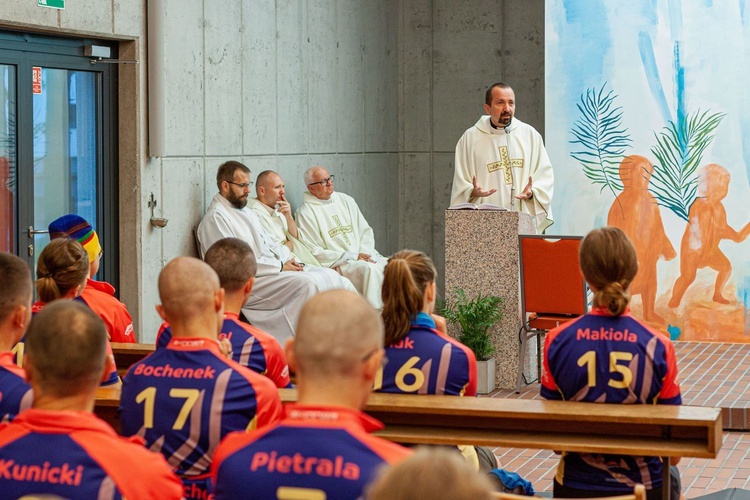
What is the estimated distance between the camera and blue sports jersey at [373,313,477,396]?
3330 millimetres

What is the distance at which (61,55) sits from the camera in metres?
6.52

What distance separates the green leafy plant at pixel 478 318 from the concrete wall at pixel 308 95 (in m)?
1.83

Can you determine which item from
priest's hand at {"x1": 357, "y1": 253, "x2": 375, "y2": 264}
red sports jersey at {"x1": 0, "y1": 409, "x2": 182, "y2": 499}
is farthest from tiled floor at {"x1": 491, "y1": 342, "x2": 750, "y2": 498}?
red sports jersey at {"x1": 0, "y1": 409, "x2": 182, "y2": 499}

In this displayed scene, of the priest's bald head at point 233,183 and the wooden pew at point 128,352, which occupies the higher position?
the priest's bald head at point 233,183

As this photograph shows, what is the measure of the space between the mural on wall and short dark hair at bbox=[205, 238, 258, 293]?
529 centimetres

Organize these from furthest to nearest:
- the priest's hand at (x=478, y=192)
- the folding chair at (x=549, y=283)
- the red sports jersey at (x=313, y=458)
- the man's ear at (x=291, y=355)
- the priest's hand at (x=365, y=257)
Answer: the priest's hand at (x=365, y=257) → the priest's hand at (x=478, y=192) → the folding chair at (x=549, y=283) → the man's ear at (x=291, y=355) → the red sports jersey at (x=313, y=458)

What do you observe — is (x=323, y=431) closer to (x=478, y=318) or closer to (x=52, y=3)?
(x=52, y=3)

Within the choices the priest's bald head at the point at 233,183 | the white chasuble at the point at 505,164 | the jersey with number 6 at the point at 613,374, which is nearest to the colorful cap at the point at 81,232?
the jersey with number 6 at the point at 613,374

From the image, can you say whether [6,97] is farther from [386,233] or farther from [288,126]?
[386,233]

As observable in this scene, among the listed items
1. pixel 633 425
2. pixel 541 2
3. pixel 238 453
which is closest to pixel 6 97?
pixel 633 425

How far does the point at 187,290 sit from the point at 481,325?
15.0 ft

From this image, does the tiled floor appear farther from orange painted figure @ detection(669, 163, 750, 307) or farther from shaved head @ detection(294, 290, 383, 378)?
shaved head @ detection(294, 290, 383, 378)

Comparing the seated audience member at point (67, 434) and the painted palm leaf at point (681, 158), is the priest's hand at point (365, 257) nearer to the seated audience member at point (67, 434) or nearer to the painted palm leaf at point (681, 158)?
the painted palm leaf at point (681, 158)

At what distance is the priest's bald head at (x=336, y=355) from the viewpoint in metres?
1.87
